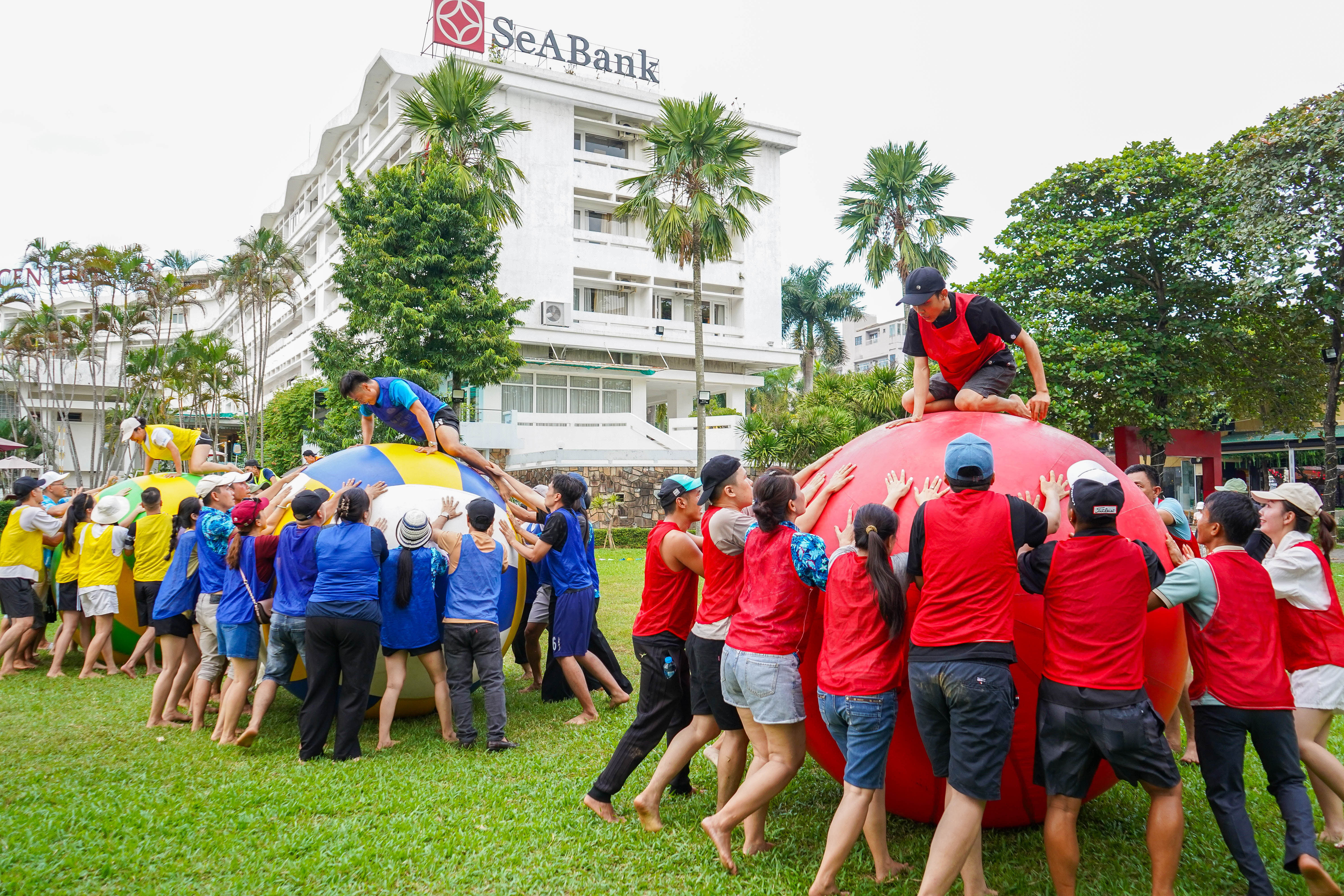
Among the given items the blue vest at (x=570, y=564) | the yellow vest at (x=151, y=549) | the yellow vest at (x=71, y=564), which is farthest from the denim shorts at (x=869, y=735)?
the yellow vest at (x=71, y=564)

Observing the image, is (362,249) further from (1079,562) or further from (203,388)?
(203,388)

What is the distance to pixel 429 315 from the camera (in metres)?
23.3

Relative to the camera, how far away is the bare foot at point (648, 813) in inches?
205

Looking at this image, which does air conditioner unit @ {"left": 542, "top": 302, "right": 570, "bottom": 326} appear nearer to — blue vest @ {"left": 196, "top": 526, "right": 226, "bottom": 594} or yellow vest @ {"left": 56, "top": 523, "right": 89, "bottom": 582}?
yellow vest @ {"left": 56, "top": 523, "right": 89, "bottom": 582}

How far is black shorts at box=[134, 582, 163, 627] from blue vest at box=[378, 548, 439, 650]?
12.9 ft

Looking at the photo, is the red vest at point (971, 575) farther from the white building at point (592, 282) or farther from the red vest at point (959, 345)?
the white building at point (592, 282)

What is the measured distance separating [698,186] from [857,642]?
2317cm

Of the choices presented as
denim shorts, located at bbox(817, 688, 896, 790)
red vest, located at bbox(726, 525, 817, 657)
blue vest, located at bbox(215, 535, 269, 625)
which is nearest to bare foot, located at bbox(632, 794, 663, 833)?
red vest, located at bbox(726, 525, 817, 657)

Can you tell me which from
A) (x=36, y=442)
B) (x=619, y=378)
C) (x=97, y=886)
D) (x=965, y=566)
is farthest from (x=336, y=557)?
(x=36, y=442)

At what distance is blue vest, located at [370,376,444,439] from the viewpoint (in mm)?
8016

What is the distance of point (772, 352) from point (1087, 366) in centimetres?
2315

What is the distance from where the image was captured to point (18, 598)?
1014 cm

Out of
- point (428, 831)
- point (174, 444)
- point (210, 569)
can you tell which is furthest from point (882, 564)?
point (174, 444)

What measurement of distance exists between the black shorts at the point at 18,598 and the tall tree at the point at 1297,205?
2494 cm
